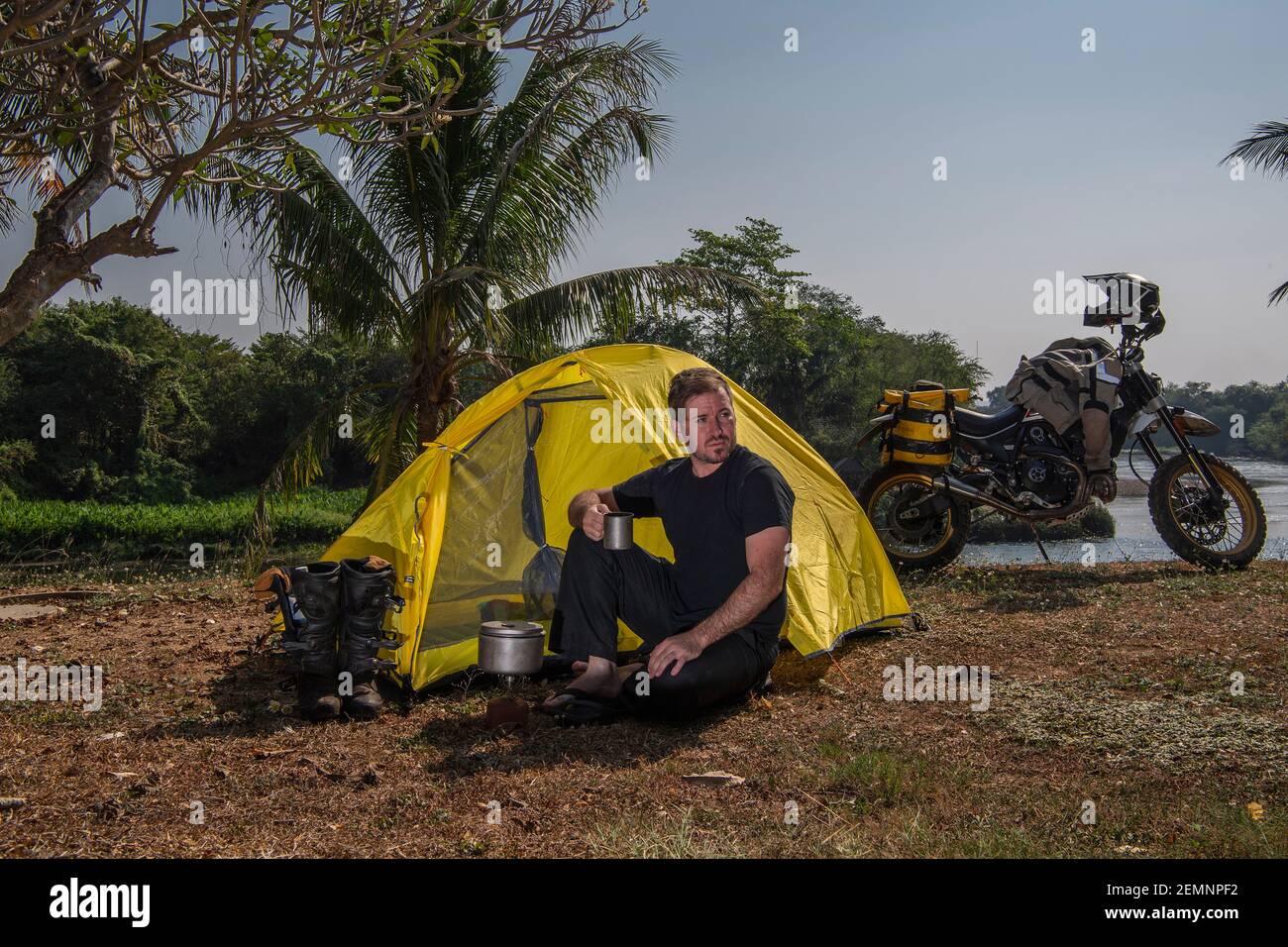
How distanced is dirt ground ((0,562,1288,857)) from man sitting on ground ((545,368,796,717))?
0.20 metres

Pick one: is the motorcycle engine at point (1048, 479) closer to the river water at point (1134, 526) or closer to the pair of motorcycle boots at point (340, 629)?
the pair of motorcycle boots at point (340, 629)

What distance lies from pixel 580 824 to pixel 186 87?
3248 millimetres

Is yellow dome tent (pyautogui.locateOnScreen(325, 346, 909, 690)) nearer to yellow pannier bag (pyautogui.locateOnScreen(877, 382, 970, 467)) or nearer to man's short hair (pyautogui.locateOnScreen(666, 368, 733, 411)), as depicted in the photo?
man's short hair (pyautogui.locateOnScreen(666, 368, 733, 411))

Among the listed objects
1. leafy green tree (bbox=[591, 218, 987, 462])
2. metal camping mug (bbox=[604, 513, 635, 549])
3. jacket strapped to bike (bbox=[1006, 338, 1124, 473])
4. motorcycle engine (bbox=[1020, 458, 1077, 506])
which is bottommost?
metal camping mug (bbox=[604, 513, 635, 549])

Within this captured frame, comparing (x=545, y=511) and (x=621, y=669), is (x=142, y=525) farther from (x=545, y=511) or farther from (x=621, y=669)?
(x=621, y=669)

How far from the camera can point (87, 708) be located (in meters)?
4.68

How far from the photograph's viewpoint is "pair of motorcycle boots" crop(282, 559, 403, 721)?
4516 millimetres

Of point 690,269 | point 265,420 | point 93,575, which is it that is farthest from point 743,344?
point 93,575

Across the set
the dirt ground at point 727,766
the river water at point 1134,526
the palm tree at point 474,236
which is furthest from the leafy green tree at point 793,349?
the dirt ground at point 727,766

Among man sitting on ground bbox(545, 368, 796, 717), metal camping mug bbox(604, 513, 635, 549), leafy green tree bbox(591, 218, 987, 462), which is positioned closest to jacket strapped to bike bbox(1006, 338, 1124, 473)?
man sitting on ground bbox(545, 368, 796, 717)

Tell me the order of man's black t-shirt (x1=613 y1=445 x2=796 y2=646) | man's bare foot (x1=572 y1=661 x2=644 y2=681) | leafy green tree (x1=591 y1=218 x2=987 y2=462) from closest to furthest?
1. man's black t-shirt (x1=613 y1=445 x2=796 y2=646)
2. man's bare foot (x1=572 y1=661 x2=644 y2=681)
3. leafy green tree (x1=591 y1=218 x2=987 y2=462)

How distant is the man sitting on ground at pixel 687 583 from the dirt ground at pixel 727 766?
0.20m

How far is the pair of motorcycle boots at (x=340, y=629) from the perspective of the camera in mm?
4516
